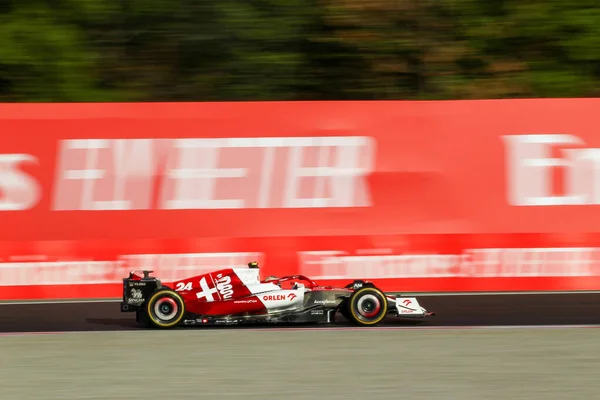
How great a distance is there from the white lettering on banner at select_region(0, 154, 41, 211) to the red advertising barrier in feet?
0.06

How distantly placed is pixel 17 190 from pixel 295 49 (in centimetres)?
724

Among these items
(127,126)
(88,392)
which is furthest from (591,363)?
(127,126)

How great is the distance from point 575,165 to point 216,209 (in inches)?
212

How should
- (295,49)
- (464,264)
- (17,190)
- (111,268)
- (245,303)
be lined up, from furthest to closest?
(295,49), (17,190), (464,264), (111,268), (245,303)

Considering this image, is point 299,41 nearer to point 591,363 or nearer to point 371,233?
point 371,233

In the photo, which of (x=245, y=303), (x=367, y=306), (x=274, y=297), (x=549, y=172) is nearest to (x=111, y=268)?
(x=245, y=303)

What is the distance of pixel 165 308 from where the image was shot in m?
10.9

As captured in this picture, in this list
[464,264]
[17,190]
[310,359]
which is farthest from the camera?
[17,190]

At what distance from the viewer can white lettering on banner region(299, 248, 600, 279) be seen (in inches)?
563

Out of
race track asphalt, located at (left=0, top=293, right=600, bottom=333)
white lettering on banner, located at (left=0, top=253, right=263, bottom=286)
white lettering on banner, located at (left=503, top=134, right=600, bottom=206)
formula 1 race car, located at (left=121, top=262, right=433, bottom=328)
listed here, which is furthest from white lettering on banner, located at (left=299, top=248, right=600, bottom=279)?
formula 1 race car, located at (left=121, top=262, right=433, bottom=328)

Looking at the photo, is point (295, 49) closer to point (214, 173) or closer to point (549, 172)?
point (214, 173)

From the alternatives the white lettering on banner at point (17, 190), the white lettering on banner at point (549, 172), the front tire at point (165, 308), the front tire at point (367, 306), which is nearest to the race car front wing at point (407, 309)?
the front tire at point (367, 306)

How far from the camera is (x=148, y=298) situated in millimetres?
10922

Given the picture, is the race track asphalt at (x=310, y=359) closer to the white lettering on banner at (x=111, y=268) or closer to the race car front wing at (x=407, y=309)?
the race car front wing at (x=407, y=309)
